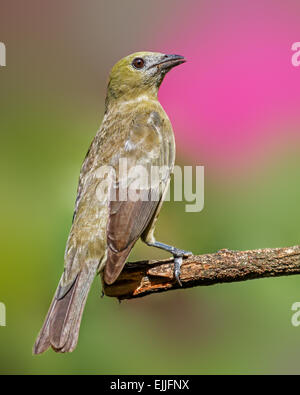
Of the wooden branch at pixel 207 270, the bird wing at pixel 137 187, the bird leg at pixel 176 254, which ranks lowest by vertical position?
the wooden branch at pixel 207 270

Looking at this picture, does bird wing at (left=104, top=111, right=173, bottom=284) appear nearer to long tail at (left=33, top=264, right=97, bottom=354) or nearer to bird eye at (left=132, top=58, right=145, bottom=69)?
long tail at (left=33, top=264, right=97, bottom=354)

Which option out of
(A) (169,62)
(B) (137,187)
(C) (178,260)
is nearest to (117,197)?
(B) (137,187)

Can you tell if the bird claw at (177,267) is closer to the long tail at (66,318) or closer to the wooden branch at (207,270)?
the wooden branch at (207,270)

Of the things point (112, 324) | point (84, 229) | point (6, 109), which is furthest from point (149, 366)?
point (6, 109)

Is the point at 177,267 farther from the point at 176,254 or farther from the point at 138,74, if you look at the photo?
the point at 138,74

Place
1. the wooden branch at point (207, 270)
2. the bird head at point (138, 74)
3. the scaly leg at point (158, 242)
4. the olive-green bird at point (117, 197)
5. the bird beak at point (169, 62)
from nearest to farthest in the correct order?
the wooden branch at point (207, 270)
the olive-green bird at point (117, 197)
the scaly leg at point (158, 242)
the bird beak at point (169, 62)
the bird head at point (138, 74)

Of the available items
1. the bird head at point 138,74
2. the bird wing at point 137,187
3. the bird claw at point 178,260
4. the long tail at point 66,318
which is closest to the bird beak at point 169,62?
the bird head at point 138,74

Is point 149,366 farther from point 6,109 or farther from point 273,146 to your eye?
point 6,109
